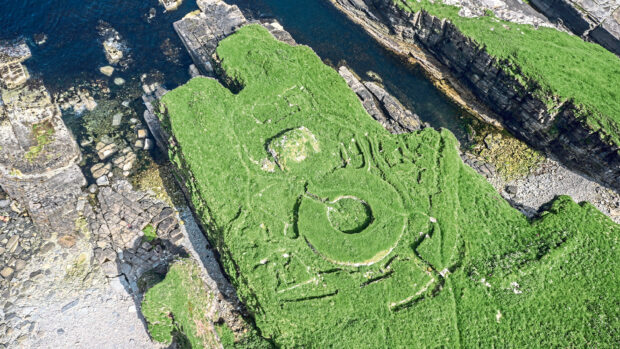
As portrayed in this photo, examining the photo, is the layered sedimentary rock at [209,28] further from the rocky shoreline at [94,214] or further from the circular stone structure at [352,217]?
the circular stone structure at [352,217]

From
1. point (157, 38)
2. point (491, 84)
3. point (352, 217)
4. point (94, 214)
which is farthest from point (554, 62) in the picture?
point (94, 214)

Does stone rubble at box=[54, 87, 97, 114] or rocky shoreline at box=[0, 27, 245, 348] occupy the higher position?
stone rubble at box=[54, 87, 97, 114]

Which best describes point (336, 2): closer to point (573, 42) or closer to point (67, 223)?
point (573, 42)

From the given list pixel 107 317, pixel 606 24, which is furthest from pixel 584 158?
pixel 107 317

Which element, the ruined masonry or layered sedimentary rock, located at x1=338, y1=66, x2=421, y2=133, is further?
layered sedimentary rock, located at x1=338, y1=66, x2=421, y2=133

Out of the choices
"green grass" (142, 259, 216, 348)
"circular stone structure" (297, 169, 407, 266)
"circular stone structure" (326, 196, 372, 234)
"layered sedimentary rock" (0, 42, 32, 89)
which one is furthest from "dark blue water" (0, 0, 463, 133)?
"green grass" (142, 259, 216, 348)

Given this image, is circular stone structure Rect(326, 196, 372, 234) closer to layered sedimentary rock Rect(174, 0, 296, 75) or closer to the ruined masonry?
layered sedimentary rock Rect(174, 0, 296, 75)
